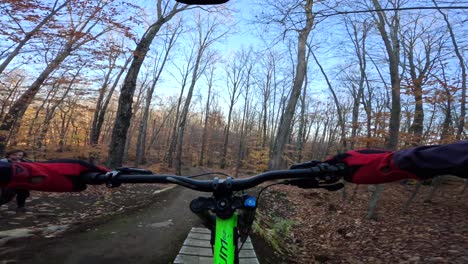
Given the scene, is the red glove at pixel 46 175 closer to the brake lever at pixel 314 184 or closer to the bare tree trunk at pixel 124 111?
the brake lever at pixel 314 184

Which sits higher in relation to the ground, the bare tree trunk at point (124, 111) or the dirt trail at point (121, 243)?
the bare tree trunk at point (124, 111)

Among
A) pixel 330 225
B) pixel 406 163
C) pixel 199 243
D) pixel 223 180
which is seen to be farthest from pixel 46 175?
pixel 330 225

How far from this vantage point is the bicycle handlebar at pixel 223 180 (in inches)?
51.4

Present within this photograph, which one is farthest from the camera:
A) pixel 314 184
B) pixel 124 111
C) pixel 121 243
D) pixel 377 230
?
pixel 124 111

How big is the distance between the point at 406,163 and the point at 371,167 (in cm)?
14

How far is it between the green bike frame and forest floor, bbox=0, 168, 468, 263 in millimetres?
3457

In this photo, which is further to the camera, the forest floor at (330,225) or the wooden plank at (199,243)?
the forest floor at (330,225)

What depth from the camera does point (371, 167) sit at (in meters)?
1.26

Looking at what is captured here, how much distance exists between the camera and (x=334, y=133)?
1734 inches

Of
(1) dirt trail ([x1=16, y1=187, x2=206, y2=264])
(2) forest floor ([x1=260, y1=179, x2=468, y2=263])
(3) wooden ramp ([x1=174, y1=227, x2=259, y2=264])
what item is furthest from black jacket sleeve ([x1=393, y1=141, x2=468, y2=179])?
(2) forest floor ([x1=260, y1=179, x2=468, y2=263])

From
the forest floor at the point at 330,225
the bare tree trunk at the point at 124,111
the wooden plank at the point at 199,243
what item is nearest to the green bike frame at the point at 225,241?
the wooden plank at the point at 199,243

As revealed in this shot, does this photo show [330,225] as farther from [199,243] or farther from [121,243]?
[121,243]

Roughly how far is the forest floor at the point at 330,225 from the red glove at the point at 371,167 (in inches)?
141

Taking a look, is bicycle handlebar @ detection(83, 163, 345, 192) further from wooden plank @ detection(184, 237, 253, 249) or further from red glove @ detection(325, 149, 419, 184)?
wooden plank @ detection(184, 237, 253, 249)
